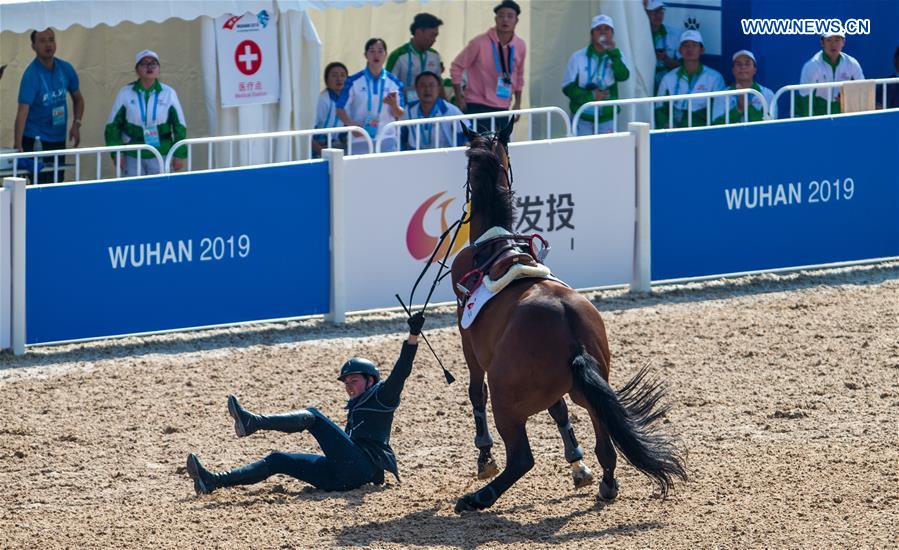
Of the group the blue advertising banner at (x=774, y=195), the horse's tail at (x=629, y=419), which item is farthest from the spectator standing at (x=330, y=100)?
the horse's tail at (x=629, y=419)

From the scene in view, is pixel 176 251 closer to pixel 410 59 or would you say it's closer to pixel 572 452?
pixel 410 59

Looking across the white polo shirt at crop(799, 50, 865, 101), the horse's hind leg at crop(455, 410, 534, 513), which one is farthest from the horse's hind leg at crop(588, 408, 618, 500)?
the white polo shirt at crop(799, 50, 865, 101)

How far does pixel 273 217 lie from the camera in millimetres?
11992

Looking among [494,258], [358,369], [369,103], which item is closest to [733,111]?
[369,103]

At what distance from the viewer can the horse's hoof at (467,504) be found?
789 centimetres

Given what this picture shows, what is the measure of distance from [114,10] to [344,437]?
6250mm

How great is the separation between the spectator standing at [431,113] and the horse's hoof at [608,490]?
19.3ft

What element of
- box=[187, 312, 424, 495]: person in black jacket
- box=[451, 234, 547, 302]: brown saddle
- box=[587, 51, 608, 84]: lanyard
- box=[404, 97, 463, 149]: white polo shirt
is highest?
box=[587, 51, 608, 84]: lanyard

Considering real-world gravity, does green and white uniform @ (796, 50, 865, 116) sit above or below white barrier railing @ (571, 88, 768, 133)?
above

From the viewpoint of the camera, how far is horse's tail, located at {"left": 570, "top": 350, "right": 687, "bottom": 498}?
24.9 feet

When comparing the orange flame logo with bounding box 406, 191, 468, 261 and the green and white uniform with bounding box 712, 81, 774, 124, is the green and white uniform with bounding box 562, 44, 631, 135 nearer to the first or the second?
the green and white uniform with bounding box 712, 81, 774, 124

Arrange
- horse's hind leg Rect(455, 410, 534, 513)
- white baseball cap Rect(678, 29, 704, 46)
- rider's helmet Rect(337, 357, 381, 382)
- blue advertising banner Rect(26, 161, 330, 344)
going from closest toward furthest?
horse's hind leg Rect(455, 410, 534, 513), rider's helmet Rect(337, 357, 381, 382), blue advertising banner Rect(26, 161, 330, 344), white baseball cap Rect(678, 29, 704, 46)

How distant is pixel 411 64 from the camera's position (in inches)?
593

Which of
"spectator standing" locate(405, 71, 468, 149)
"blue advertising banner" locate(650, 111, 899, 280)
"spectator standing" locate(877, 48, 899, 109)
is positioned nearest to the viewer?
"blue advertising banner" locate(650, 111, 899, 280)
